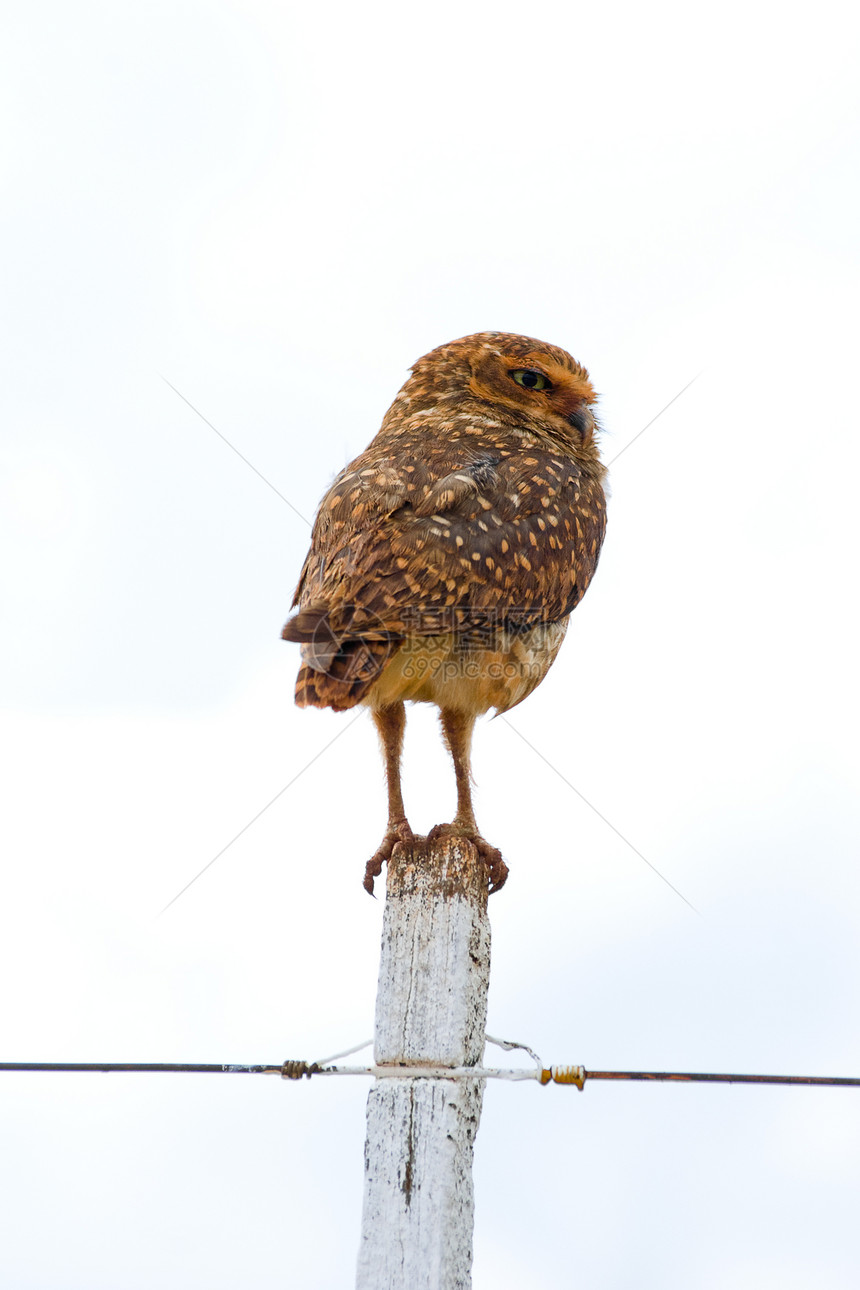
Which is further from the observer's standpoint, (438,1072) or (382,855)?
(382,855)

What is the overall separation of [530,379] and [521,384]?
0.05m

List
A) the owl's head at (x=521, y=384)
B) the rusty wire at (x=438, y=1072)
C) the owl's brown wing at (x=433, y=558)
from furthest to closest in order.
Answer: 1. the owl's head at (x=521, y=384)
2. the owl's brown wing at (x=433, y=558)
3. the rusty wire at (x=438, y=1072)

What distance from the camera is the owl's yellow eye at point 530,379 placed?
18.7ft

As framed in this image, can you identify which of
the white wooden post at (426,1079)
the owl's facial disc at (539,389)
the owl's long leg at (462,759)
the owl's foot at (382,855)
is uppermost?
the owl's facial disc at (539,389)

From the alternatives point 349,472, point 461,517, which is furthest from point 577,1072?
point 349,472

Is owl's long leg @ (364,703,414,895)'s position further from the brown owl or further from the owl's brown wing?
the owl's brown wing

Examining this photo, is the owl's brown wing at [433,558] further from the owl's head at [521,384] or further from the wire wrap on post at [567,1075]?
the wire wrap on post at [567,1075]

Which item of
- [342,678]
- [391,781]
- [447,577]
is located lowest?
[342,678]

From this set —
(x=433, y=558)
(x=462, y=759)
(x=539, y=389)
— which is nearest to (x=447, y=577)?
(x=433, y=558)

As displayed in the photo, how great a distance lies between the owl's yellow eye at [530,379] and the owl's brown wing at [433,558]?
70 cm

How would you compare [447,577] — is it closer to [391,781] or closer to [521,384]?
[391,781]

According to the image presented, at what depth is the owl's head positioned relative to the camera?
Answer: 5.61m

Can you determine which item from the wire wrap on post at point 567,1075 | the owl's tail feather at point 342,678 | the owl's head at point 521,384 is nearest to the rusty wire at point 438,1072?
the wire wrap on post at point 567,1075

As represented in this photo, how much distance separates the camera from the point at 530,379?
5.72 metres
